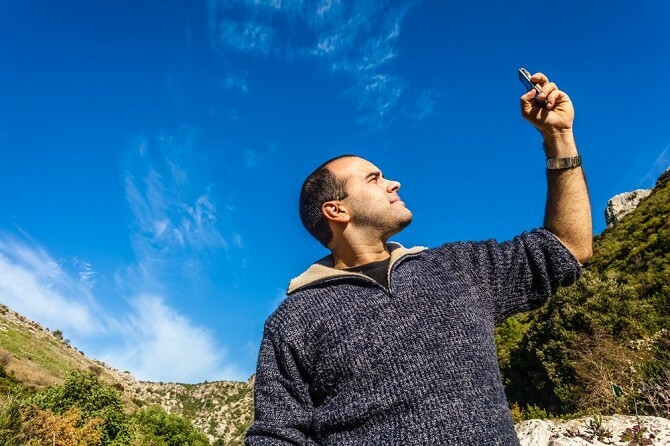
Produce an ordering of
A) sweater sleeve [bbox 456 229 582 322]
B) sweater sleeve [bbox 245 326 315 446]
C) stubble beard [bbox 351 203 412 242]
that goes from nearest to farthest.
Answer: sweater sleeve [bbox 245 326 315 446]
sweater sleeve [bbox 456 229 582 322]
stubble beard [bbox 351 203 412 242]

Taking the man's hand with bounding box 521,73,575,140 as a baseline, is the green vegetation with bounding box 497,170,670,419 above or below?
above

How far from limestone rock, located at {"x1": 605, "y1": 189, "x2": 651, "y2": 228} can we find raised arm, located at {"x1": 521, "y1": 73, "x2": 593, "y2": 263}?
6051 centimetres

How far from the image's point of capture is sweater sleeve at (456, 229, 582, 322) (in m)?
2.20

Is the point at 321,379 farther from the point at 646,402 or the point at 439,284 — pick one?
the point at 646,402

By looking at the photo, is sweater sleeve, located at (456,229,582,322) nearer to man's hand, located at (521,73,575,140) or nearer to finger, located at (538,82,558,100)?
man's hand, located at (521,73,575,140)

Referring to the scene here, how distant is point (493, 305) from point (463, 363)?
54 cm

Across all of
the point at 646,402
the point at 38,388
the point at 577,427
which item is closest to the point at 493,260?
the point at 577,427

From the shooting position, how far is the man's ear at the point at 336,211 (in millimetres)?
2666

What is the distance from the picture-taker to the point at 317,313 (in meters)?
2.18

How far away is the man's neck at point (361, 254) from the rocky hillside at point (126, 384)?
38643 mm

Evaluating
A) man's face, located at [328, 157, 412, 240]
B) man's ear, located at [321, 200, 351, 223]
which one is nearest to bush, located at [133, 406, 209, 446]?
man's ear, located at [321, 200, 351, 223]

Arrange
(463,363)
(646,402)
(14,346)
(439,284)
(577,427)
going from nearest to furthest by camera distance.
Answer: (463,363)
(439,284)
(577,427)
(646,402)
(14,346)

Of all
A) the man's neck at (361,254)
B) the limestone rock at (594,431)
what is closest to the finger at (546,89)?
the man's neck at (361,254)

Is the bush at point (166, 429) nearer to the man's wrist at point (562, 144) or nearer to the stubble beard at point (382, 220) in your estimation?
the stubble beard at point (382, 220)
